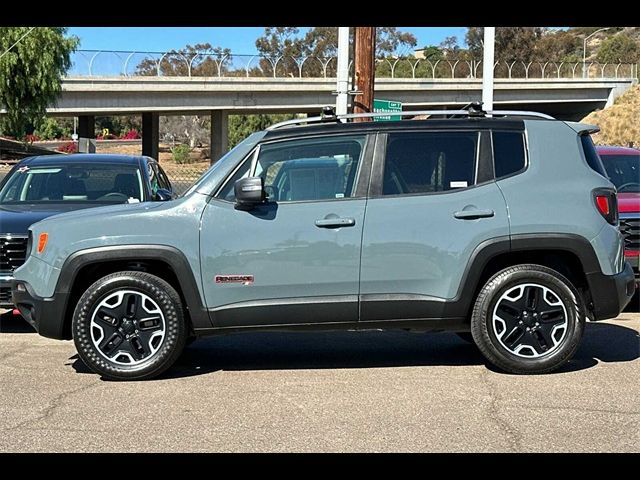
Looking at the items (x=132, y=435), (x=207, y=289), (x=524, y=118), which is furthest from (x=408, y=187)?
(x=132, y=435)

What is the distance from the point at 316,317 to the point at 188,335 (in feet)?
3.33

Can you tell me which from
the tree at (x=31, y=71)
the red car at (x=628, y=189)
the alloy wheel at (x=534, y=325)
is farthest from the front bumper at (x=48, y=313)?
the tree at (x=31, y=71)

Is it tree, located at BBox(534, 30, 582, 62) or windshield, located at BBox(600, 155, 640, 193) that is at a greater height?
tree, located at BBox(534, 30, 582, 62)

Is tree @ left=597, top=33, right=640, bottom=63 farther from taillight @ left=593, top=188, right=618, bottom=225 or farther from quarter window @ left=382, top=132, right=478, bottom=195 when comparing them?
quarter window @ left=382, top=132, right=478, bottom=195

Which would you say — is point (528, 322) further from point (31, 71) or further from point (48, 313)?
→ point (31, 71)

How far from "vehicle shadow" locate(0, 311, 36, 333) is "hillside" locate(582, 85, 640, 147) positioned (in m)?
65.3

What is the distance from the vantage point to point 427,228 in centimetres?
657

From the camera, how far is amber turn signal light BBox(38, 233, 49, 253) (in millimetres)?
6730

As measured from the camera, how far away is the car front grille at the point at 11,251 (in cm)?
835

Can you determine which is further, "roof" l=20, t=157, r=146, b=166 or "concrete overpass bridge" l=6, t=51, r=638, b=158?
"concrete overpass bridge" l=6, t=51, r=638, b=158

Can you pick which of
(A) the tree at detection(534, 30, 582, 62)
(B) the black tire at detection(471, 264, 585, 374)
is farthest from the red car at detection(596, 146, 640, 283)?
(A) the tree at detection(534, 30, 582, 62)

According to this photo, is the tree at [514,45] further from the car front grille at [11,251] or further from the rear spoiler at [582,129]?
the rear spoiler at [582,129]

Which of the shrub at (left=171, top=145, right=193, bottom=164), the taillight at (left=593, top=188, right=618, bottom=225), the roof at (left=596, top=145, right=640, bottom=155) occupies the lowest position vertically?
the taillight at (left=593, top=188, right=618, bottom=225)

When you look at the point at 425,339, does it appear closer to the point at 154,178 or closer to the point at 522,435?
the point at 522,435
